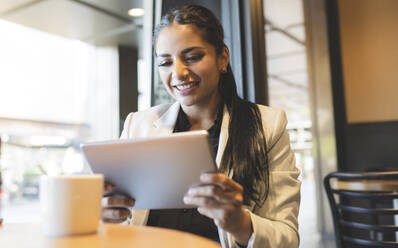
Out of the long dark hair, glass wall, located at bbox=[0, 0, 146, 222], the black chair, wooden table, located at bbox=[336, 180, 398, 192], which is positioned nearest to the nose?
the long dark hair

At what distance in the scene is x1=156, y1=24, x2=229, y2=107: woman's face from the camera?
1216mm

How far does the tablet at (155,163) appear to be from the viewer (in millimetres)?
719

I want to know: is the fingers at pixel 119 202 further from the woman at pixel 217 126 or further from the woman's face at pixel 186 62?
the woman's face at pixel 186 62

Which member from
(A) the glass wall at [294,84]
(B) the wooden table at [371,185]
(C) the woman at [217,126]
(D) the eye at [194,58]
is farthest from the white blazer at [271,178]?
(A) the glass wall at [294,84]

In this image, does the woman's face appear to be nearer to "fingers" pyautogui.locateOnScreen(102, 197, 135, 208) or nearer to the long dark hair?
the long dark hair

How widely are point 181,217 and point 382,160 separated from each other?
9.09 ft

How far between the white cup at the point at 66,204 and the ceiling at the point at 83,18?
905mm

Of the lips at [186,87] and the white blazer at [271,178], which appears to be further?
the lips at [186,87]

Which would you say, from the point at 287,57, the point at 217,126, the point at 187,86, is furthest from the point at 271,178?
the point at 287,57

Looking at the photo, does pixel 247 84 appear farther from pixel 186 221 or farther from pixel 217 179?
pixel 217 179

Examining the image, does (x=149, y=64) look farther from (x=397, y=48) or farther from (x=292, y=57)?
(x=397, y=48)

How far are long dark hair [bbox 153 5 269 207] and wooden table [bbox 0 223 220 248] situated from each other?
1.80ft

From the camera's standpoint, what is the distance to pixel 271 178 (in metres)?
1.16

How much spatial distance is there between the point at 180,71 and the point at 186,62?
5 cm
